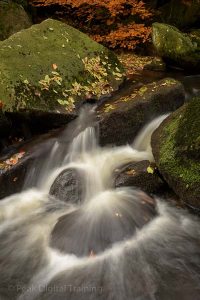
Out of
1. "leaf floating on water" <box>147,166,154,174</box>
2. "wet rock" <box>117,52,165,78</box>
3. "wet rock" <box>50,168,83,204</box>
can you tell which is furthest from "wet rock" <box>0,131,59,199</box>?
"wet rock" <box>117,52,165,78</box>

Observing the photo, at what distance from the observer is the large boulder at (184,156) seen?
5.04 meters

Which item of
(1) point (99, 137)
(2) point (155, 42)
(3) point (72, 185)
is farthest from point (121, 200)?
(2) point (155, 42)

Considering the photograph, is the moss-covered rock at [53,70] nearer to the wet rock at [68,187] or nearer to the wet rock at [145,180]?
the wet rock at [68,187]

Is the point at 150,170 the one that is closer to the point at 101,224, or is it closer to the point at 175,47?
the point at 101,224

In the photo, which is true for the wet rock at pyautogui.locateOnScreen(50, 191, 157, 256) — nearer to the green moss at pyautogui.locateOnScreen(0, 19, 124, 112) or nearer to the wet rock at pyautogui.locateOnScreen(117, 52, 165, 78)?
the green moss at pyautogui.locateOnScreen(0, 19, 124, 112)

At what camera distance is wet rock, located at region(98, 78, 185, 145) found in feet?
22.0

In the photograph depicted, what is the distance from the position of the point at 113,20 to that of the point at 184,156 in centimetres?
835

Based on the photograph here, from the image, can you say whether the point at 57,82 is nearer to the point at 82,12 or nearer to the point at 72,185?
the point at 72,185

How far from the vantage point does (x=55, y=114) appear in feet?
22.9

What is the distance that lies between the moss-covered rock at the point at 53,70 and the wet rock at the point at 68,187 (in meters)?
1.53

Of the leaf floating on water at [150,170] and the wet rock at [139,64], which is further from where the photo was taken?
the wet rock at [139,64]

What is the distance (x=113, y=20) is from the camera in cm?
1224

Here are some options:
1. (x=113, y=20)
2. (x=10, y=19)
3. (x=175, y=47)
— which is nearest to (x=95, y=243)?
(x=175, y=47)

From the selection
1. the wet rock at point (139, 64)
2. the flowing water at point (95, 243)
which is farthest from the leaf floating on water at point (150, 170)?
the wet rock at point (139, 64)
